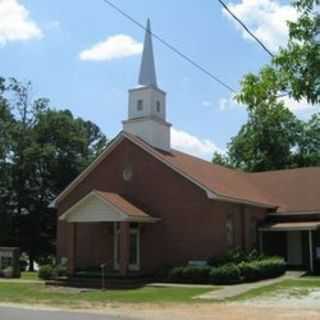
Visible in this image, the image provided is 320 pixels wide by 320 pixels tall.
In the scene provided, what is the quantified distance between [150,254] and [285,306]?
14020 millimetres

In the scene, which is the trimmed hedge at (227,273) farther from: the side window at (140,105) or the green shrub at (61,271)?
the side window at (140,105)

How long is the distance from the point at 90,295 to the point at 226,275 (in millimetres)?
6401

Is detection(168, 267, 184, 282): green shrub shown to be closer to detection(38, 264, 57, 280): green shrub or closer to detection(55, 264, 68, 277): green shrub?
detection(55, 264, 68, 277): green shrub

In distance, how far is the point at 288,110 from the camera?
10.2 metres

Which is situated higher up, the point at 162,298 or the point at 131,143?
the point at 131,143

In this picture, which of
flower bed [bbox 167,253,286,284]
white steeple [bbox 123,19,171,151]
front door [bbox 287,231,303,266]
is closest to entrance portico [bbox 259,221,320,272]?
front door [bbox 287,231,303,266]

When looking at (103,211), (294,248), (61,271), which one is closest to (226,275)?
(103,211)

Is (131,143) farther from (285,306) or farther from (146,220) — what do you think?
(285,306)

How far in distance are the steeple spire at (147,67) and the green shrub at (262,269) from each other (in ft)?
40.7

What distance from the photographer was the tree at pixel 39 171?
55.5 metres

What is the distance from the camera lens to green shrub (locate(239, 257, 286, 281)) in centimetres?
2980

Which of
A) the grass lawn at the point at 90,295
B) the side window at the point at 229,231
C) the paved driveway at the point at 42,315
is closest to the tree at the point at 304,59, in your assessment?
the paved driveway at the point at 42,315

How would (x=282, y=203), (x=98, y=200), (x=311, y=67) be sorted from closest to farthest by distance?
(x=311, y=67) → (x=98, y=200) → (x=282, y=203)

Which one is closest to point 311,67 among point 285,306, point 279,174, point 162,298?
point 285,306
